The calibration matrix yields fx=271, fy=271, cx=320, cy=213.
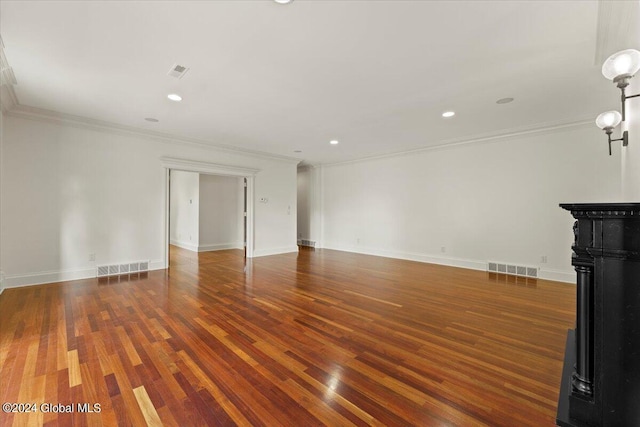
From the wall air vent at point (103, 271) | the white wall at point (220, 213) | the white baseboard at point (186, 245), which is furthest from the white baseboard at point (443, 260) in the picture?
Answer: the wall air vent at point (103, 271)

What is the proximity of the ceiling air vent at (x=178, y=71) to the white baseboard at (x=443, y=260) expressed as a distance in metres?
5.84

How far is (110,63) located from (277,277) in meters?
3.71

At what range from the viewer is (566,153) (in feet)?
15.3

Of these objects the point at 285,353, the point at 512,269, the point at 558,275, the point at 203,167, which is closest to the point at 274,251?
the point at 203,167

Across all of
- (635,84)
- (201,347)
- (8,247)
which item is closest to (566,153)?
(635,84)

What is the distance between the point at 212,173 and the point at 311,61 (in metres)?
4.31

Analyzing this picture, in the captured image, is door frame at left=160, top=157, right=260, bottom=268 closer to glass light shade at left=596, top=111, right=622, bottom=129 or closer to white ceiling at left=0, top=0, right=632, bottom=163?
white ceiling at left=0, top=0, right=632, bottom=163

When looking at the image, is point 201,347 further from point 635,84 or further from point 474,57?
point 635,84

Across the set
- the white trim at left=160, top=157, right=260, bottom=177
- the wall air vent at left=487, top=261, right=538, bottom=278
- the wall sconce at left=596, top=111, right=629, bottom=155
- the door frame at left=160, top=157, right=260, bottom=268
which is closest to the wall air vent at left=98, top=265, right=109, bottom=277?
the door frame at left=160, top=157, right=260, bottom=268

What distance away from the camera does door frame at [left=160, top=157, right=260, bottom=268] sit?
18.4 ft

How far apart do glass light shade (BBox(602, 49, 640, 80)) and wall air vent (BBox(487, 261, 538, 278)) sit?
405 centimetres

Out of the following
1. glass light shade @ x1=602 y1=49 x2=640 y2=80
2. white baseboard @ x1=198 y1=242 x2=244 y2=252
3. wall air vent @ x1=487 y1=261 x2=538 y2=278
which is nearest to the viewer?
glass light shade @ x1=602 y1=49 x2=640 y2=80

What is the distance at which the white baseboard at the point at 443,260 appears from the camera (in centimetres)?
469

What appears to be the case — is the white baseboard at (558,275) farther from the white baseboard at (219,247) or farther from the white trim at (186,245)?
the white trim at (186,245)
